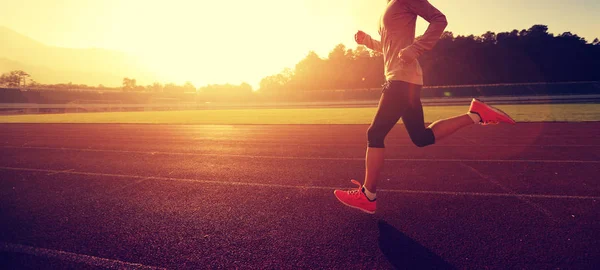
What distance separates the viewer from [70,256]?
245 cm

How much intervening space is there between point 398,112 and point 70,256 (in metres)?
3.06

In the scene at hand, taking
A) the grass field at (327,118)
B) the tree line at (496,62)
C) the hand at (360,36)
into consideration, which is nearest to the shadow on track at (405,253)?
the hand at (360,36)

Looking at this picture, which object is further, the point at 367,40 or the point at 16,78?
the point at 16,78

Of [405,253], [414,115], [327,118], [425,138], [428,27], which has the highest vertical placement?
[428,27]

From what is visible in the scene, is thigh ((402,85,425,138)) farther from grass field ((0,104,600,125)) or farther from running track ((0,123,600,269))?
grass field ((0,104,600,125))

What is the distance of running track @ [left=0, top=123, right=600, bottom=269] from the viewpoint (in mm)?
2357

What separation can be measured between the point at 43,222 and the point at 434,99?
3858 centimetres

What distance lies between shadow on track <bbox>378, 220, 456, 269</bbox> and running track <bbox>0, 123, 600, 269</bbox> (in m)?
0.01

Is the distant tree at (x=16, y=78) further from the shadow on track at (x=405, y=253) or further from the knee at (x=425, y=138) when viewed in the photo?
the shadow on track at (x=405, y=253)

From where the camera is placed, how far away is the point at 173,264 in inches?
91.0

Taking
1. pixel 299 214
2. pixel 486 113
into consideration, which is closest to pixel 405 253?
pixel 299 214

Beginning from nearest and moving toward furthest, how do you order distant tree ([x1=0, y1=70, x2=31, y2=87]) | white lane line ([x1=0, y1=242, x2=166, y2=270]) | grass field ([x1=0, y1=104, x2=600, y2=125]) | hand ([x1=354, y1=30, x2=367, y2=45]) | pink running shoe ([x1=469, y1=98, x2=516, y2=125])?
white lane line ([x1=0, y1=242, x2=166, y2=270]) → pink running shoe ([x1=469, y1=98, x2=516, y2=125]) → hand ([x1=354, y1=30, x2=367, y2=45]) → grass field ([x1=0, y1=104, x2=600, y2=125]) → distant tree ([x1=0, y1=70, x2=31, y2=87])

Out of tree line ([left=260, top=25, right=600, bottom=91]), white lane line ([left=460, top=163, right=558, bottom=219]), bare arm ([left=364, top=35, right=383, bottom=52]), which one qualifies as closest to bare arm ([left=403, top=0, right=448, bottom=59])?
bare arm ([left=364, top=35, right=383, bottom=52])

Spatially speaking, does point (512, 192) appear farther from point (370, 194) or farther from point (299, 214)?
point (299, 214)
